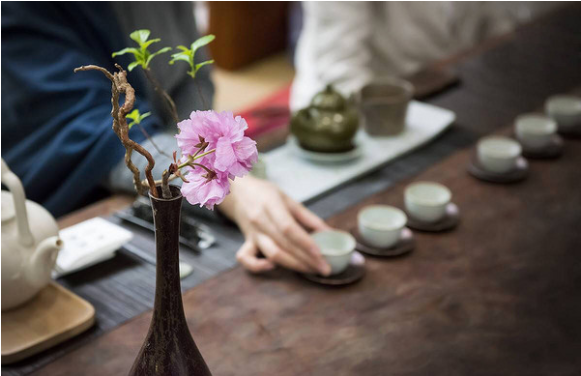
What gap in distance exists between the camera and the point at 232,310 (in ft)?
3.65

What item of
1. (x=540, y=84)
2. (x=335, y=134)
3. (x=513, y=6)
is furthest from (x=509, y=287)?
(x=513, y=6)

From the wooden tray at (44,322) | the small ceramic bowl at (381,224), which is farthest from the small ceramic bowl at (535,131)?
the wooden tray at (44,322)

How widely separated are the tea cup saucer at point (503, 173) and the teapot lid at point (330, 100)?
12.4 inches

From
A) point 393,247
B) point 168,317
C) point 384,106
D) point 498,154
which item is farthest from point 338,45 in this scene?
point 168,317

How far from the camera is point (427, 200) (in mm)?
1396

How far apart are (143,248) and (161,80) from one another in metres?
0.44

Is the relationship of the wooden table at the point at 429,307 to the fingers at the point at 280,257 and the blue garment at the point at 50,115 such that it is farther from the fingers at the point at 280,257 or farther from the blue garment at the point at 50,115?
the blue garment at the point at 50,115

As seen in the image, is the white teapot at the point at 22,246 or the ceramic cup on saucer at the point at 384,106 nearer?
the white teapot at the point at 22,246

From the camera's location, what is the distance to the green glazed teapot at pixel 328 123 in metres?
1.56

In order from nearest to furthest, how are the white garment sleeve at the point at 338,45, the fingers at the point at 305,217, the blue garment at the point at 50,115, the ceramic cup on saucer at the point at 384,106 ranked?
the fingers at the point at 305,217 < the blue garment at the point at 50,115 < the ceramic cup on saucer at the point at 384,106 < the white garment sleeve at the point at 338,45

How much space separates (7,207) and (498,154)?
99cm

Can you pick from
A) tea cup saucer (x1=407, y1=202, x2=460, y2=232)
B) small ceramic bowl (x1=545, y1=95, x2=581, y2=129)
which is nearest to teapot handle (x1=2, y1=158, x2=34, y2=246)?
tea cup saucer (x1=407, y1=202, x2=460, y2=232)

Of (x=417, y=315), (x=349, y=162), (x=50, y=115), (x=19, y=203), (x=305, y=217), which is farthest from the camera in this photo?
(x=349, y=162)

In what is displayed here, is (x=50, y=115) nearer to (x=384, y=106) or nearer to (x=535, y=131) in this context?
(x=384, y=106)
